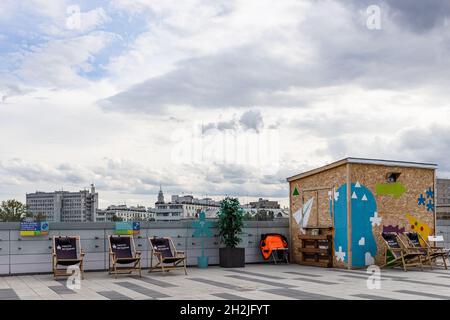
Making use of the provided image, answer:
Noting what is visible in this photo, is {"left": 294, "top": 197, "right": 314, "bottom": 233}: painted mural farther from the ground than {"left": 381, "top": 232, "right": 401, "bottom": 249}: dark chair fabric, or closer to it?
farther from the ground

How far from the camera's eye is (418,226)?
48.0 feet

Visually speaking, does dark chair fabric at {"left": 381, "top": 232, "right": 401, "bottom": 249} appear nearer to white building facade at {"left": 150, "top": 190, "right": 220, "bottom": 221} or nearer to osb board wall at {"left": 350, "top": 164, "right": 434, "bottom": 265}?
osb board wall at {"left": 350, "top": 164, "right": 434, "bottom": 265}

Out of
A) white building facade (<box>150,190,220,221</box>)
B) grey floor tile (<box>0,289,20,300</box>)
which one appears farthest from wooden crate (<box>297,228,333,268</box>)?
white building facade (<box>150,190,220,221</box>)

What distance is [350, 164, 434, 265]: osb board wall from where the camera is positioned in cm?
1373

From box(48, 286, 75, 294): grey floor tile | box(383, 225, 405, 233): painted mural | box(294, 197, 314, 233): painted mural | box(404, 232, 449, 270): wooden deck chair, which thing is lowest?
box(48, 286, 75, 294): grey floor tile

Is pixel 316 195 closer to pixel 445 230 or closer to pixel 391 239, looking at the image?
pixel 391 239

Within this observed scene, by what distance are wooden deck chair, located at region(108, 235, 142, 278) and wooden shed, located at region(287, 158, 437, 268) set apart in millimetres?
4449

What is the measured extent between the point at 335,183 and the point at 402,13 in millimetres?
5073

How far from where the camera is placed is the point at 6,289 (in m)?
9.85

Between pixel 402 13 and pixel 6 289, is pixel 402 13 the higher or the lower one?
the higher one
